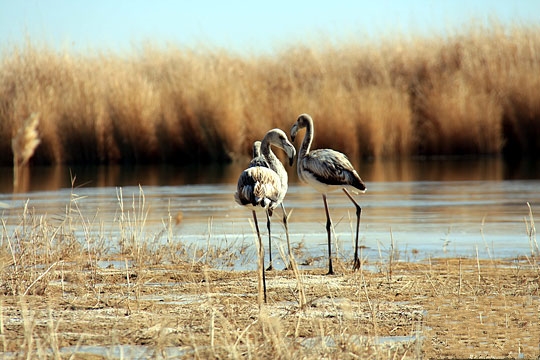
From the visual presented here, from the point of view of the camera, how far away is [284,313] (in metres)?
6.06

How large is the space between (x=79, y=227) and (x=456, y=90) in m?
15.0

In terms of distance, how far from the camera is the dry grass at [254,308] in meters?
4.96

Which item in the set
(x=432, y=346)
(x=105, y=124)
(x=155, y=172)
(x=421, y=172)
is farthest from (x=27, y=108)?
(x=432, y=346)

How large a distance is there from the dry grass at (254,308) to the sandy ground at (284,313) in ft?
0.04

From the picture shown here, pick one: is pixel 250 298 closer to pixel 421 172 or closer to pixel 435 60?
pixel 421 172

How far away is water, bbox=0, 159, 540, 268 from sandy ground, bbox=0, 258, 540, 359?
630 mm

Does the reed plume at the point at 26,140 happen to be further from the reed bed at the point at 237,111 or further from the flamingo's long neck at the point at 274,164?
the reed bed at the point at 237,111

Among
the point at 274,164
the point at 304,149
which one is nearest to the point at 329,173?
the point at 274,164

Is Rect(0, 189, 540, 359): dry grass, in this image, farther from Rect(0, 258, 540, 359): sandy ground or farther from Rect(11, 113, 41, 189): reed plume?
Rect(11, 113, 41, 189): reed plume

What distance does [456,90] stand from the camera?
24.3m

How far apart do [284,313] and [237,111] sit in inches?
717

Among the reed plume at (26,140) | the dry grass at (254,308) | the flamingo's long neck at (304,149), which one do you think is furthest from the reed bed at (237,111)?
the reed plume at (26,140)

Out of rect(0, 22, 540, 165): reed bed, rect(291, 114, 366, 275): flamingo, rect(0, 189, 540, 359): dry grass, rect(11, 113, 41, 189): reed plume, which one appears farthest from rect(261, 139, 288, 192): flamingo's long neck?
rect(0, 22, 540, 165): reed bed

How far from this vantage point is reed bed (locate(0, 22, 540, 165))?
78.8ft
